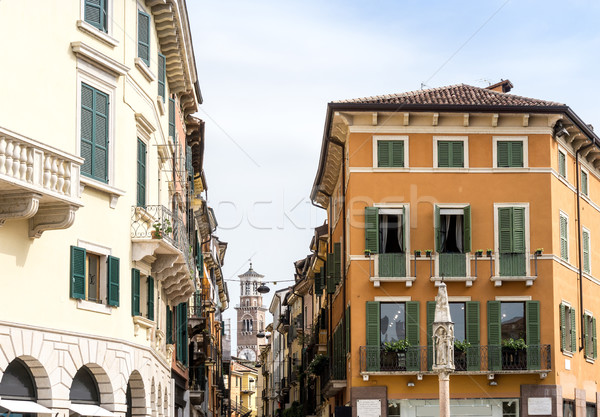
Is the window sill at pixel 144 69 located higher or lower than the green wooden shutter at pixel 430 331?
higher

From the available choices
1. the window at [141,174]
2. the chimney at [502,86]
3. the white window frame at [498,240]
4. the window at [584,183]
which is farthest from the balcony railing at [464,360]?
the chimney at [502,86]

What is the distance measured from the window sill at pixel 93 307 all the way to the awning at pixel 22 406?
2.87m

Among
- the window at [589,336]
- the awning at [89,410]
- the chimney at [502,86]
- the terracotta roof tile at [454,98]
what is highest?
the chimney at [502,86]

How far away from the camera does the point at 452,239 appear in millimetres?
41281

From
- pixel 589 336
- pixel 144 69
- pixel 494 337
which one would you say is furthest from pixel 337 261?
pixel 144 69

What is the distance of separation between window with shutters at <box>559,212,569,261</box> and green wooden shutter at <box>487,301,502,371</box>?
13.0 ft

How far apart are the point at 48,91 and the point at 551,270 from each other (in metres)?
23.3

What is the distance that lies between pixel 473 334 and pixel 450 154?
696 cm

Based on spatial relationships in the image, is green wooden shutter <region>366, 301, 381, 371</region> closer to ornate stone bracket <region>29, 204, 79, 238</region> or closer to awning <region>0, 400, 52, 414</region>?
awning <region>0, 400, 52, 414</region>

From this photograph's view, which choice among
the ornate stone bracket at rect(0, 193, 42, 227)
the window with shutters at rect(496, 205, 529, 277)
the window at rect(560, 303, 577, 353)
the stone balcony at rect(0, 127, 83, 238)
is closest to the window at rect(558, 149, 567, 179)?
the window with shutters at rect(496, 205, 529, 277)

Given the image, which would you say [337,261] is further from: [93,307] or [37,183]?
[37,183]

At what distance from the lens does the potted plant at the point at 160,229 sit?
94.0 feet

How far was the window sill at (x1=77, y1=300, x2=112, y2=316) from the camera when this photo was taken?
2505 centimetres

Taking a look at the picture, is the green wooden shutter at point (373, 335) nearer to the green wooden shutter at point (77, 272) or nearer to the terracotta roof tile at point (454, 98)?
the terracotta roof tile at point (454, 98)
